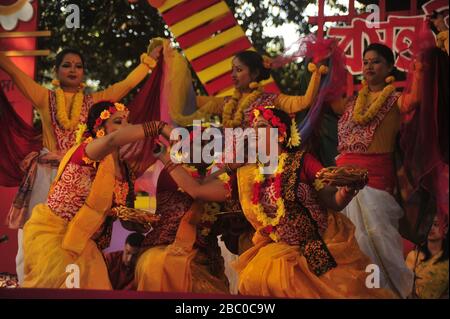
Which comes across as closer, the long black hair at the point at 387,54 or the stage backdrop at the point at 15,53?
the long black hair at the point at 387,54

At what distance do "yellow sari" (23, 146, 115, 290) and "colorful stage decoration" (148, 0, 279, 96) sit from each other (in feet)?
2.86

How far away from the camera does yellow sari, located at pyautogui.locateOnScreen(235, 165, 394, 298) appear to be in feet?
18.0

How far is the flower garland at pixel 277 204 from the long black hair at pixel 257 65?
0.57 metres

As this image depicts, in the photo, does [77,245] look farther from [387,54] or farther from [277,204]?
[387,54]

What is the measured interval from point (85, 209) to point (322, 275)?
1.64 meters

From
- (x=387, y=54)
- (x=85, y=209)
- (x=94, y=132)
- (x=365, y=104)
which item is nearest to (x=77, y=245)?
(x=85, y=209)

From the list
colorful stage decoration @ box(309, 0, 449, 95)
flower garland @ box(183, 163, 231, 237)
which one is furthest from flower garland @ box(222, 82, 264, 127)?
colorful stage decoration @ box(309, 0, 449, 95)

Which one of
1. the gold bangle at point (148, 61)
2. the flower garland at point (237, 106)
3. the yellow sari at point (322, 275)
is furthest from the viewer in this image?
the gold bangle at point (148, 61)

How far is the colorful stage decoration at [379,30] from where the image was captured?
5.50m

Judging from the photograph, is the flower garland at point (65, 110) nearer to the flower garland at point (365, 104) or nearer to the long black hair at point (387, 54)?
the flower garland at point (365, 104)

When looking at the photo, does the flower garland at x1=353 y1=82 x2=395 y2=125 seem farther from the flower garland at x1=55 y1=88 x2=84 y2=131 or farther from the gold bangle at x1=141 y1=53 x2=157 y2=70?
the flower garland at x1=55 y1=88 x2=84 y2=131

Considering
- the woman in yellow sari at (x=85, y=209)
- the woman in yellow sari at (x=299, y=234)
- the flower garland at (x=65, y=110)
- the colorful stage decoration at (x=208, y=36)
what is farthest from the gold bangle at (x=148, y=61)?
the woman in yellow sari at (x=299, y=234)

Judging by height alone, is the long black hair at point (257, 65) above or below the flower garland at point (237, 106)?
above
